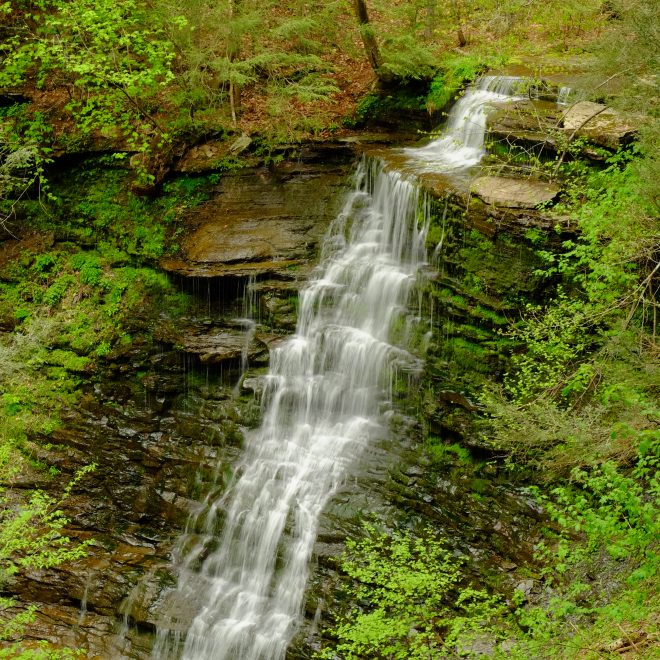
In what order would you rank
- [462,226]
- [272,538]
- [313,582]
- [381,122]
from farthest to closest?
[381,122], [462,226], [272,538], [313,582]

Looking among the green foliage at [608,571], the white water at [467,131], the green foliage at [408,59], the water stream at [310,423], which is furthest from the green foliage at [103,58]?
the green foliage at [608,571]

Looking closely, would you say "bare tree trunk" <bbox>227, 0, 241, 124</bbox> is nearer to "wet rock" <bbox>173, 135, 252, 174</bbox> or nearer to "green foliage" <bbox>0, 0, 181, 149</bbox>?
"wet rock" <bbox>173, 135, 252, 174</bbox>

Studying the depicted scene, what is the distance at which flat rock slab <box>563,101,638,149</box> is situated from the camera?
951 centimetres

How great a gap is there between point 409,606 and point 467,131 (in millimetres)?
9399

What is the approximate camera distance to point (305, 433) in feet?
34.4

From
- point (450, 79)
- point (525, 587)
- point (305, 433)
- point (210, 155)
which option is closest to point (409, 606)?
point (525, 587)

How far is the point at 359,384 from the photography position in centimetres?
1045

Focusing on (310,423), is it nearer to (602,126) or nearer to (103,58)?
(602,126)

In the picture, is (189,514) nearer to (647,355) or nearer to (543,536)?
(543,536)

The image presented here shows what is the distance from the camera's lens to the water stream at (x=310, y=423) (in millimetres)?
9008

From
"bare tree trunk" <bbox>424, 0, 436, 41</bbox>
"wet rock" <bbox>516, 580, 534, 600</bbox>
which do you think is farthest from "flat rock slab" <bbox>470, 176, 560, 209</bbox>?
"bare tree trunk" <bbox>424, 0, 436, 41</bbox>

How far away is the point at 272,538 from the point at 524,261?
227 inches

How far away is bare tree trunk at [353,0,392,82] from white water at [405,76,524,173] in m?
2.20

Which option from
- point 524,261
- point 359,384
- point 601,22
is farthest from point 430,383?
point 601,22
